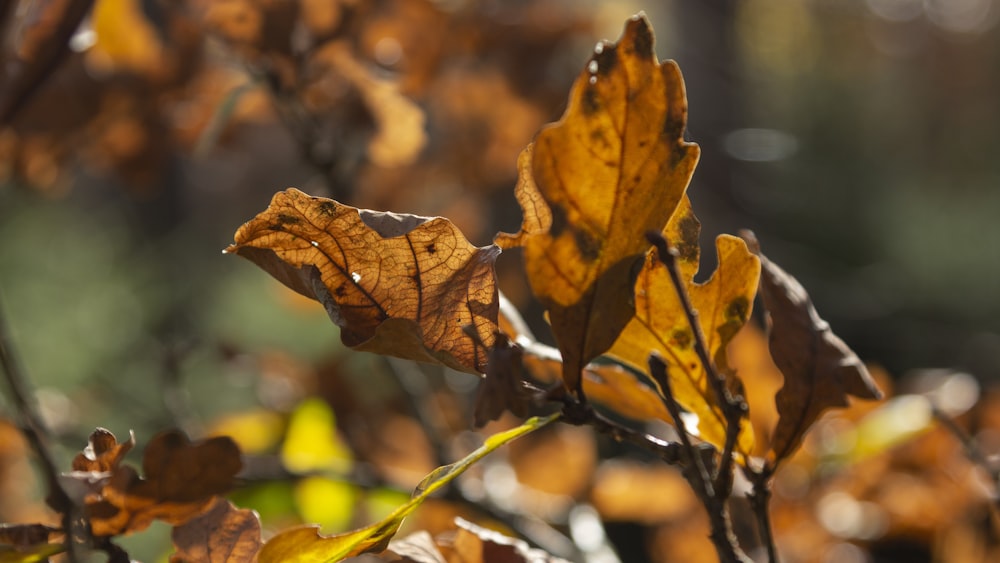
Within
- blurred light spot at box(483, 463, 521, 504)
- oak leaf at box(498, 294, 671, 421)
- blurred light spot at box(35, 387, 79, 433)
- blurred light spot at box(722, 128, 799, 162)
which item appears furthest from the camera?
blurred light spot at box(722, 128, 799, 162)

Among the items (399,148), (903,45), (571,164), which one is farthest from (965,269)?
(903,45)

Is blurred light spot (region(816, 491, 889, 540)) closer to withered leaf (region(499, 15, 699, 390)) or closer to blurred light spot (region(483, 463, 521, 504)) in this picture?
blurred light spot (region(483, 463, 521, 504))

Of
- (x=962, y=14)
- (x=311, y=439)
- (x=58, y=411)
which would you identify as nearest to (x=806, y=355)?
(x=311, y=439)

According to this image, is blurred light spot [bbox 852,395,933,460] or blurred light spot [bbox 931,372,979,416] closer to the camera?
blurred light spot [bbox 852,395,933,460]

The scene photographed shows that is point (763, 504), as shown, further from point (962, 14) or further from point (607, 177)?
point (962, 14)

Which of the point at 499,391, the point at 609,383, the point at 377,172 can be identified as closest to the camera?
the point at 499,391

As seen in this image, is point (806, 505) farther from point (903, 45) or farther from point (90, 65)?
point (903, 45)

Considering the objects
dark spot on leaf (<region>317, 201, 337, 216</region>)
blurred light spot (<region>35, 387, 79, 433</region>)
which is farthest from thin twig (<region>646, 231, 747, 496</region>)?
blurred light spot (<region>35, 387, 79, 433</region>)
